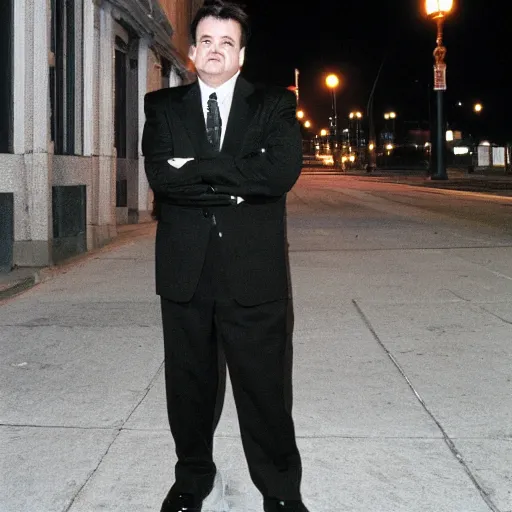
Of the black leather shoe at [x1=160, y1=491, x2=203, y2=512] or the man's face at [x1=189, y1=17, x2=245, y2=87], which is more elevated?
the man's face at [x1=189, y1=17, x2=245, y2=87]

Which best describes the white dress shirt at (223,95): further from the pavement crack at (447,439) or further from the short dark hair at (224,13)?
the pavement crack at (447,439)

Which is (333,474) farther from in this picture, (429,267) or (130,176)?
(130,176)

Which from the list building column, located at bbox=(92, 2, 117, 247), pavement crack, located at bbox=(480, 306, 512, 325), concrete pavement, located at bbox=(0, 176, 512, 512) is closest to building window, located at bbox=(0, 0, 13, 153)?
concrete pavement, located at bbox=(0, 176, 512, 512)

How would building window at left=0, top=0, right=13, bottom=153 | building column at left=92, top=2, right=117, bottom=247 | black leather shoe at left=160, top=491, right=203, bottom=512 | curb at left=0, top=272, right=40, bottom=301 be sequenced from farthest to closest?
1. building column at left=92, top=2, right=117, bottom=247
2. building window at left=0, top=0, right=13, bottom=153
3. curb at left=0, top=272, right=40, bottom=301
4. black leather shoe at left=160, top=491, right=203, bottom=512

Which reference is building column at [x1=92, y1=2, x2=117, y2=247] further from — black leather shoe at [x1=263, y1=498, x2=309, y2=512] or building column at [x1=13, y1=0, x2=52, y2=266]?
black leather shoe at [x1=263, y1=498, x2=309, y2=512]

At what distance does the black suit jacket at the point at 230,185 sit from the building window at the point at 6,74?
722 cm

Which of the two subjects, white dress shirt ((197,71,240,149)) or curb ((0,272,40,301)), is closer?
white dress shirt ((197,71,240,149))

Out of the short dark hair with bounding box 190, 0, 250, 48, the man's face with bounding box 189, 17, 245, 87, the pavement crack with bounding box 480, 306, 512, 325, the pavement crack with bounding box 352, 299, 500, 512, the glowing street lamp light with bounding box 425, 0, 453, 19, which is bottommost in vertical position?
the pavement crack with bounding box 352, 299, 500, 512

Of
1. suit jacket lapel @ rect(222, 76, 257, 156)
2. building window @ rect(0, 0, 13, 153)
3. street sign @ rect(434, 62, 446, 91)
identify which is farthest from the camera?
street sign @ rect(434, 62, 446, 91)

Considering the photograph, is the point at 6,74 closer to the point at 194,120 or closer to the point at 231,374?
the point at 194,120

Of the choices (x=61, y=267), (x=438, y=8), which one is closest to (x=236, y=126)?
(x=61, y=267)

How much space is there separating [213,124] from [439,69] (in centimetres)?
3643

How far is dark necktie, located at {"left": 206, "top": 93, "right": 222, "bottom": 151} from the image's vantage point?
3.13 m

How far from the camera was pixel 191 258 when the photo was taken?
3.07 meters
